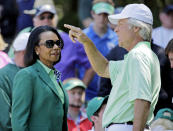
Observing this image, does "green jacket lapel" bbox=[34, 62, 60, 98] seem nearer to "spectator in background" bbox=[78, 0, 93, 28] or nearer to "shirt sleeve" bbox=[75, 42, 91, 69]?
"shirt sleeve" bbox=[75, 42, 91, 69]

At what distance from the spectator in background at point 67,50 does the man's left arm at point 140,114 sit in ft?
11.7

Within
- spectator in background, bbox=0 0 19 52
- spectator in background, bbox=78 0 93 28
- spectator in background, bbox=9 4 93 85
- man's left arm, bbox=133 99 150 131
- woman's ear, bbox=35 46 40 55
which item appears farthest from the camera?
spectator in background, bbox=0 0 19 52

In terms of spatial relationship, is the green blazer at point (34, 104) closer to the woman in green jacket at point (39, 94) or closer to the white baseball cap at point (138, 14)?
the woman in green jacket at point (39, 94)

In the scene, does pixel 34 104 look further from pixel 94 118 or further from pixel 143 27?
pixel 143 27

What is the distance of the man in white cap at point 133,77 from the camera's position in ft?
16.2

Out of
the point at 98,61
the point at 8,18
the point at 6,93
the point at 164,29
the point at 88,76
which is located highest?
the point at 98,61

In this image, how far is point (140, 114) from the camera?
4.87 metres

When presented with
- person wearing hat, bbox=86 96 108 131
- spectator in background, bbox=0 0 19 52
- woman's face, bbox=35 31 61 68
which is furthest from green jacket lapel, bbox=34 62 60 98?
spectator in background, bbox=0 0 19 52

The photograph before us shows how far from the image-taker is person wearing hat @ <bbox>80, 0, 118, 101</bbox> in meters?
8.79

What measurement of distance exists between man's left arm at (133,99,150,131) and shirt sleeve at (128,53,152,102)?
0.15 ft

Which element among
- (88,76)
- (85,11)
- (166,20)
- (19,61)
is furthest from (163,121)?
(85,11)

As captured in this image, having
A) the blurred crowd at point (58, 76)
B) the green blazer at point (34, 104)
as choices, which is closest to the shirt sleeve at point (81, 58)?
the blurred crowd at point (58, 76)

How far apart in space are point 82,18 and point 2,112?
4.91m

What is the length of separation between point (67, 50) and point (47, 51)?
2723mm
